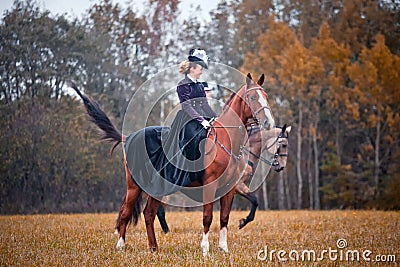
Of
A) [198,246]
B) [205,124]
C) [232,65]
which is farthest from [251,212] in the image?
[232,65]

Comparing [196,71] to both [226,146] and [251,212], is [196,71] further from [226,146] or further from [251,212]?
[251,212]

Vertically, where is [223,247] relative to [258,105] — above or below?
below

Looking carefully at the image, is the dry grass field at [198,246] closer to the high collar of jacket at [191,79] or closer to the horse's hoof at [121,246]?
the horse's hoof at [121,246]

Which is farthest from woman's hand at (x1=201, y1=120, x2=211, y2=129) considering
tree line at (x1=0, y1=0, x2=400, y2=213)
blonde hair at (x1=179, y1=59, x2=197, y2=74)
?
tree line at (x1=0, y1=0, x2=400, y2=213)

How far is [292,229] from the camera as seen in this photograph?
11.8m

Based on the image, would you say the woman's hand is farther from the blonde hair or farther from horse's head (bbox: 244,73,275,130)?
the blonde hair

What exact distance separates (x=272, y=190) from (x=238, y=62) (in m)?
Result: 6.84

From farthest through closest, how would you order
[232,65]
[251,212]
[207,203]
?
[232,65] → [251,212] → [207,203]

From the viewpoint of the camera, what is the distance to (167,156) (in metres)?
8.45

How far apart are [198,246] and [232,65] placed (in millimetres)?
21170

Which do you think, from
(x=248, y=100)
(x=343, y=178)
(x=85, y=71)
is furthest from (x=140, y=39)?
(x=248, y=100)

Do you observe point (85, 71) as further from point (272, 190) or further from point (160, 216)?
point (160, 216)

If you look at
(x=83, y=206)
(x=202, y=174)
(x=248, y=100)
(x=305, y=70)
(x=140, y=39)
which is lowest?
(x=83, y=206)

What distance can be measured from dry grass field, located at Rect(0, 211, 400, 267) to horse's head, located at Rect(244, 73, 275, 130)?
6.04 feet
